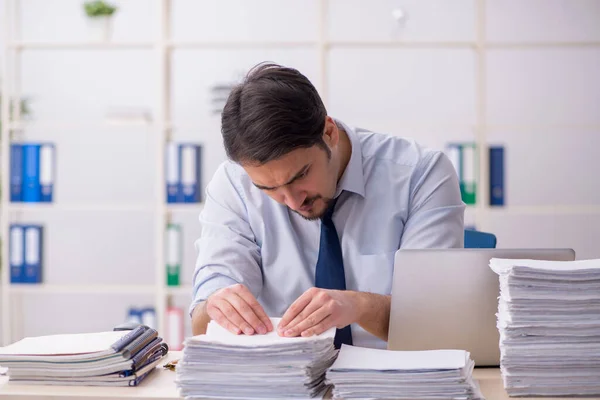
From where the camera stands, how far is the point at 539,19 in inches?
166

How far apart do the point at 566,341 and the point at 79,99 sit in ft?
11.8

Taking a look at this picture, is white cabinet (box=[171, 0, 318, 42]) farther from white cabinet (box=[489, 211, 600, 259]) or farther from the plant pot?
white cabinet (box=[489, 211, 600, 259])

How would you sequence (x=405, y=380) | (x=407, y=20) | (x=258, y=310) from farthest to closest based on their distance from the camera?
(x=407, y=20) < (x=258, y=310) < (x=405, y=380)

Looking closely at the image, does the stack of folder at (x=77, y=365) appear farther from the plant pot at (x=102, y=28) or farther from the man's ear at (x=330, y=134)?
the plant pot at (x=102, y=28)

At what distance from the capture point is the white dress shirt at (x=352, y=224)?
1945 millimetres

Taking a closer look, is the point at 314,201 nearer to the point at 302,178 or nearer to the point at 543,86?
the point at 302,178

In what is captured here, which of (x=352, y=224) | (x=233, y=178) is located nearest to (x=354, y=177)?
(x=352, y=224)

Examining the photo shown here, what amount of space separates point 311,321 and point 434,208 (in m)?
0.70

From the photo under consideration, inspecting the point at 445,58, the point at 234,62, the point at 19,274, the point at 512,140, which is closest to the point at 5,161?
the point at 19,274

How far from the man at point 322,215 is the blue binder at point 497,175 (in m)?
1.72

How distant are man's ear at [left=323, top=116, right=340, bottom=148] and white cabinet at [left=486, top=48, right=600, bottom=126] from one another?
2.56 metres

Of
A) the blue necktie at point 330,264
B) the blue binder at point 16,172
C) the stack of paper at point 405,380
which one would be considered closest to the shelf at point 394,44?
the blue binder at point 16,172

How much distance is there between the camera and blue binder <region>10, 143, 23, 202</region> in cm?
378

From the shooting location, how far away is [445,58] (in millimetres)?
4219
